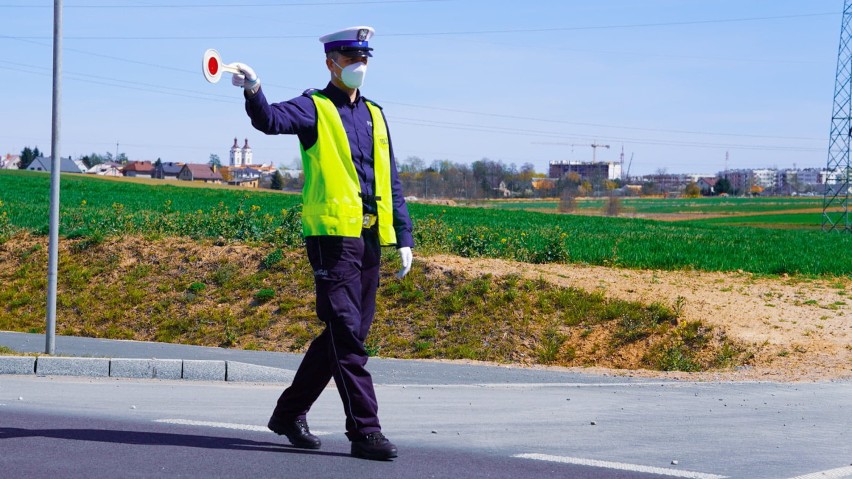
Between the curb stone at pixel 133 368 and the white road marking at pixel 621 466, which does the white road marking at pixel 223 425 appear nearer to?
the white road marking at pixel 621 466

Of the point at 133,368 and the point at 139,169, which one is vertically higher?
the point at 139,169

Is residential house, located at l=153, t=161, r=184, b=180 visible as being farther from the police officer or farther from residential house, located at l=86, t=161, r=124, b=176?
the police officer

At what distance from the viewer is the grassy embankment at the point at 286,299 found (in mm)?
15352

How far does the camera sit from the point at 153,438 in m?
6.51

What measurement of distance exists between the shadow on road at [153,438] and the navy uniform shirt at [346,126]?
137 cm

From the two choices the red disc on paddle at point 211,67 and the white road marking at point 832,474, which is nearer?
the red disc on paddle at point 211,67

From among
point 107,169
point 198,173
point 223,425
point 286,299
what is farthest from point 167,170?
point 223,425

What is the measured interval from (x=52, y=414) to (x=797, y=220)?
82.5m

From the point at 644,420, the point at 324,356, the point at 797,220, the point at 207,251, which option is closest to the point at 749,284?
the point at 207,251

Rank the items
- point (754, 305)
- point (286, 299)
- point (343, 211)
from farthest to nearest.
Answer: point (286, 299)
point (754, 305)
point (343, 211)

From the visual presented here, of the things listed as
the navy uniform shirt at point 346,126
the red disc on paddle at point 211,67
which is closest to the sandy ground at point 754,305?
the navy uniform shirt at point 346,126

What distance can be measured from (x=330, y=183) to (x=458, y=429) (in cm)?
213

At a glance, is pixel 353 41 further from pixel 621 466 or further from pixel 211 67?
pixel 621 466

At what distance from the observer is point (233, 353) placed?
479 inches
